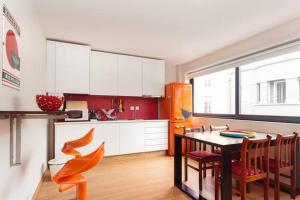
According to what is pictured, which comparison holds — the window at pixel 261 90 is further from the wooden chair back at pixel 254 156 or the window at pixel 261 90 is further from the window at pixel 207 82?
the wooden chair back at pixel 254 156

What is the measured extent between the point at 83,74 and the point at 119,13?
160cm

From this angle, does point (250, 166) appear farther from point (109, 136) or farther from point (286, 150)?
point (109, 136)

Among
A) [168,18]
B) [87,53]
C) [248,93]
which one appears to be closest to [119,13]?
[168,18]

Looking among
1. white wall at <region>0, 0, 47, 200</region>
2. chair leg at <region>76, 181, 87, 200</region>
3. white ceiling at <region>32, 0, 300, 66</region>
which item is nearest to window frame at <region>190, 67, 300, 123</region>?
white ceiling at <region>32, 0, 300, 66</region>

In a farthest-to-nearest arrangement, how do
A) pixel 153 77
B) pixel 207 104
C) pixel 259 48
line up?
pixel 207 104
pixel 153 77
pixel 259 48

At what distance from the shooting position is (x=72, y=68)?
3.32 metres

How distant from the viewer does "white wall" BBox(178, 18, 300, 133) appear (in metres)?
2.44

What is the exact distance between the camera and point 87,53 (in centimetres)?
344

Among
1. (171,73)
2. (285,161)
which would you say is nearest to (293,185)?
(285,161)

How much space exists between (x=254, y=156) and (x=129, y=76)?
2.90 m

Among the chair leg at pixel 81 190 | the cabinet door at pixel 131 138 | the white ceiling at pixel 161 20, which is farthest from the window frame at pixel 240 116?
the chair leg at pixel 81 190

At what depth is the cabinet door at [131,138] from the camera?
3.62m

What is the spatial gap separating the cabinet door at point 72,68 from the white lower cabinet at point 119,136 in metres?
0.71

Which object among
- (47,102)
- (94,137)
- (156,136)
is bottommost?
(156,136)
